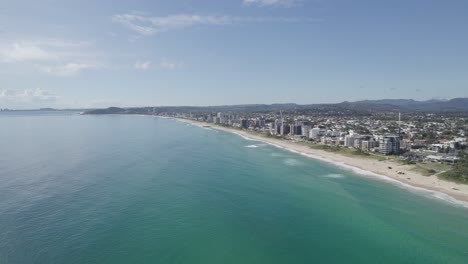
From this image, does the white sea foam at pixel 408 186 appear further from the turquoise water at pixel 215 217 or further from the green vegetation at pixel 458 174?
the green vegetation at pixel 458 174

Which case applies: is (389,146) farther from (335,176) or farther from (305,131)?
(305,131)

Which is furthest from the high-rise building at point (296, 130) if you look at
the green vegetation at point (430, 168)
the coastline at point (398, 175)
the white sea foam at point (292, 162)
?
the green vegetation at point (430, 168)

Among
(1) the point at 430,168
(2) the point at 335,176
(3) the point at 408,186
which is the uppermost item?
(1) the point at 430,168

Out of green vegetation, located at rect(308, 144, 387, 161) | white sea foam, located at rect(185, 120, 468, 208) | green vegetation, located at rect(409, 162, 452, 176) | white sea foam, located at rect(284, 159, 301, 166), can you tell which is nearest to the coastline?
white sea foam, located at rect(185, 120, 468, 208)

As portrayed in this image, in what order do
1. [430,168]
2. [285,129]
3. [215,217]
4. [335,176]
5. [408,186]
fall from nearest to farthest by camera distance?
[215,217] < [408,186] < [335,176] < [430,168] < [285,129]

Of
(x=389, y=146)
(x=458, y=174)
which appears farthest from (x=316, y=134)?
(x=458, y=174)

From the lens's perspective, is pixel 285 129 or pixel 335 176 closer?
pixel 335 176

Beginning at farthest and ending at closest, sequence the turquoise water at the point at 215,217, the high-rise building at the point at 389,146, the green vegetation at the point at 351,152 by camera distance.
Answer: the high-rise building at the point at 389,146 < the green vegetation at the point at 351,152 < the turquoise water at the point at 215,217

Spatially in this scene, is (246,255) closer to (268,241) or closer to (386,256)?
(268,241)

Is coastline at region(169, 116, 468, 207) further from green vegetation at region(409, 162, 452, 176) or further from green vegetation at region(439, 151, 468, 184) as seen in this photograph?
green vegetation at region(439, 151, 468, 184)
